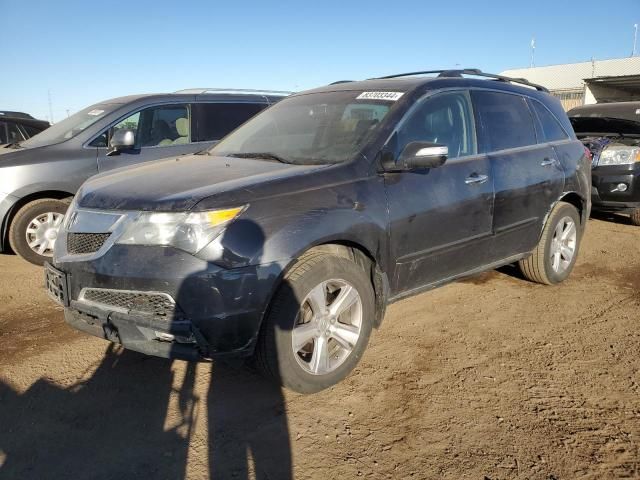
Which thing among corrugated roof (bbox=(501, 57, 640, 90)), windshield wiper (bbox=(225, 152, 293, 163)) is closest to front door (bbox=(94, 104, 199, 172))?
windshield wiper (bbox=(225, 152, 293, 163))

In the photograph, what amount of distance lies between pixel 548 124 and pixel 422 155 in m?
2.11

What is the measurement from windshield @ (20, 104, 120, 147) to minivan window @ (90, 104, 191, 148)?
0.23m

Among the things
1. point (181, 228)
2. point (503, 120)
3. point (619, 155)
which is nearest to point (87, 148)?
point (181, 228)

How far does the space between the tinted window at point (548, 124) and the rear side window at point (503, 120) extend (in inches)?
6.6

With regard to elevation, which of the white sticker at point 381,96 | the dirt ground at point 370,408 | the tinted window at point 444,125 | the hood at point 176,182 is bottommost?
the dirt ground at point 370,408

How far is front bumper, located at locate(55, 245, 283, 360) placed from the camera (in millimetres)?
2525

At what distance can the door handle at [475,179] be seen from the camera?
368 cm

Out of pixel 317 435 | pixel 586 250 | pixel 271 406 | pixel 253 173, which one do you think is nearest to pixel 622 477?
pixel 317 435

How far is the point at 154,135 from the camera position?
6.08 metres

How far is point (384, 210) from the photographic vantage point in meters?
3.16

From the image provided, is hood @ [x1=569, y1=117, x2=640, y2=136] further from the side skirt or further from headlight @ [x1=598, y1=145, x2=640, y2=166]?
the side skirt

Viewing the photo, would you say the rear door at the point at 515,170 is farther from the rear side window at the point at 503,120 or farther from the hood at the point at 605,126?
the hood at the point at 605,126

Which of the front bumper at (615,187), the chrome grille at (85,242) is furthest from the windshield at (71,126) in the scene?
the front bumper at (615,187)

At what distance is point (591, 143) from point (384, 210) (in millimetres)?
5543
